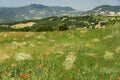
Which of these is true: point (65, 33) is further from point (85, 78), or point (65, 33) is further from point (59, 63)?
point (85, 78)

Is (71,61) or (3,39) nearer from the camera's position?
(71,61)

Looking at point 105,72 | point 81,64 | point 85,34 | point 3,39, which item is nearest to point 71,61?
point 81,64

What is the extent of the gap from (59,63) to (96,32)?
27.9 meters

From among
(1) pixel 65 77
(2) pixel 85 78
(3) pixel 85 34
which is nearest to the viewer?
(2) pixel 85 78

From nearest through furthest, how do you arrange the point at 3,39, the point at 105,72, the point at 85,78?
the point at 85,78 < the point at 105,72 < the point at 3,39

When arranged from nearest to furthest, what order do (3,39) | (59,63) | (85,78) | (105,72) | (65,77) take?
(85,78)
(65,77)
(105,72)
(59,63)
(3,39)

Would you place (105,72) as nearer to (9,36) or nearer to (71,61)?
(71,61)

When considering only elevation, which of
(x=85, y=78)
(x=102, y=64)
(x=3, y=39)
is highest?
(x=85, y=78)

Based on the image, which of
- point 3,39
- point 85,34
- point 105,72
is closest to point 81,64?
point 105,72

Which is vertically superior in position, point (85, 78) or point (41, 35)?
point (85, 78)

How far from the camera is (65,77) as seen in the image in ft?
40.1

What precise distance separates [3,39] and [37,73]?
34622 mm

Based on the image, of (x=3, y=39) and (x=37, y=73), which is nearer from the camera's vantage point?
(x=37, y=73)

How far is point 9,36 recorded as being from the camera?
153 feet
